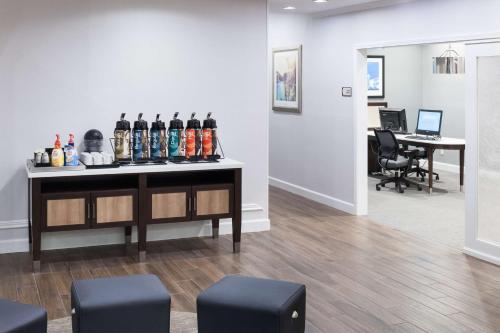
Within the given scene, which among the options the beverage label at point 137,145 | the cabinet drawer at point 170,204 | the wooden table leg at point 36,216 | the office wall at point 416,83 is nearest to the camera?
the wooden table leg at point 36,216

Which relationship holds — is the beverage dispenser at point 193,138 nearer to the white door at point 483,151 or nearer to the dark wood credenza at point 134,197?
the dark wood credenza at point 134,197

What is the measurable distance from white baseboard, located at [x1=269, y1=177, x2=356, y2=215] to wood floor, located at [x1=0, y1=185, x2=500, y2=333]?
661mm

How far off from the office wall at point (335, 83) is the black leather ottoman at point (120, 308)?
3.49 metres

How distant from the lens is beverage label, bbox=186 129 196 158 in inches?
206

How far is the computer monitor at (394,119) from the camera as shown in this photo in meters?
9.18

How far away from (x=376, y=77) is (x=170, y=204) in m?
6.06

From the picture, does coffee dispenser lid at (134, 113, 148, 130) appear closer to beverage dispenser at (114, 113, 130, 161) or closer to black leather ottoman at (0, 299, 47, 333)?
beverage dispenser at (114, 113, 130, 161)

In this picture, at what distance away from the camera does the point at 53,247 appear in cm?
531

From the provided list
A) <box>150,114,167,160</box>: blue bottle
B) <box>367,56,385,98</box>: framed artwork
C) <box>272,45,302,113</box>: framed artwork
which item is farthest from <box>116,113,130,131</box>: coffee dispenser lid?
<box>367,56,385,98</box>: framed artwork

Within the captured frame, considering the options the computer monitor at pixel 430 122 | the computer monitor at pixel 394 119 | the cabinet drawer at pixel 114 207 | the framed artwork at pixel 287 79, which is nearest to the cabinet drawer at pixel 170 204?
the cabinet drawer at pixel 114 207

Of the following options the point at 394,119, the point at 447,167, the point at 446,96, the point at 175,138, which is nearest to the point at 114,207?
the point at 175,138

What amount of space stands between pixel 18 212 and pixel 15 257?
37 cm

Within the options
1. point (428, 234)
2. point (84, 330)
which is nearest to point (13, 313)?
point (84, 330)

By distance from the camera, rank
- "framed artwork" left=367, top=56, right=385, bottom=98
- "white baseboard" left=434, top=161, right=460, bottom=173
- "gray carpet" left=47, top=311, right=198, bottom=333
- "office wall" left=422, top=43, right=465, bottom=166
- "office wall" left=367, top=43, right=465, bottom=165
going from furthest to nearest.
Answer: "framed artwork" left=367, top=56, right=385, bottom=98 → "office wall" left=367, top=43, right=465, bottom=165 → "white baseboard" left=434, top=161, right=460, bottom=173 → "office wall" left=422, top=43, right=465, bottom=166 → "gray carpet" left=47, top=311, right=198, bottom=333
